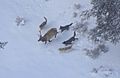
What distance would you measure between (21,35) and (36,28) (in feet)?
Answer: 1.84

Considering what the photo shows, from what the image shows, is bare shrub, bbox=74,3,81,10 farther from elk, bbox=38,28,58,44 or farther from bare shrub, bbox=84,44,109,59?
bare shrub, bbox=84,44,109,59

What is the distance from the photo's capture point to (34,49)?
507 inches

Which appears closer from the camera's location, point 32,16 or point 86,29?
point 86,29

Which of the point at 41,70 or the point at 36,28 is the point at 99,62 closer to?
the point at 41,70

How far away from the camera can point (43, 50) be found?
12805 mm

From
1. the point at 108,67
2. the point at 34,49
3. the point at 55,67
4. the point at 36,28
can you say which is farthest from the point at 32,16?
the point at 108,67

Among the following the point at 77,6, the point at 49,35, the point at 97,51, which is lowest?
the point at 97,51

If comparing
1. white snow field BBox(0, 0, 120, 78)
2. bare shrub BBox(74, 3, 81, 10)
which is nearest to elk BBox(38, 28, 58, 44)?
white snow field BBox(0, 0, 120, 78)

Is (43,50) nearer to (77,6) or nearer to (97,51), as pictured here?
(97,51)

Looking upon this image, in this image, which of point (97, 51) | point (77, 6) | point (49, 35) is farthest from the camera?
point (77, 6)

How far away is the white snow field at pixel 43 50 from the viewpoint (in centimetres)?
1197

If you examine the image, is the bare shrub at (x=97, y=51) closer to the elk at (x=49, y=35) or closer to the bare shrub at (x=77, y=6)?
the elk at (x=49, y=35)

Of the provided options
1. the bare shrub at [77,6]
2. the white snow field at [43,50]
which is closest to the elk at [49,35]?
the white snow field at [43,50]

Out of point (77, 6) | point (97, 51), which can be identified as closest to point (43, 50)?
point (97, 51)
